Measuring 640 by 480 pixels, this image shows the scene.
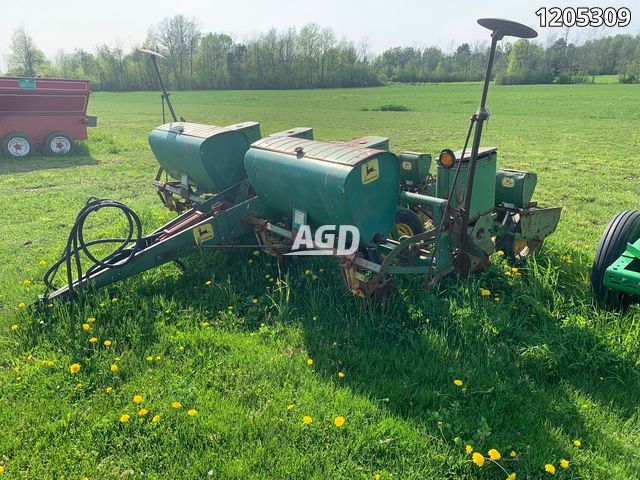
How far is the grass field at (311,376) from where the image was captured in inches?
106

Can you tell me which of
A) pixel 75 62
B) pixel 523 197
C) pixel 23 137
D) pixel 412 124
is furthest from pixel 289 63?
pixel 523 197

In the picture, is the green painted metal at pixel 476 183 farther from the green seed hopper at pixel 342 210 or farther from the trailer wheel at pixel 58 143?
the trailer wheel at pixel 58 143

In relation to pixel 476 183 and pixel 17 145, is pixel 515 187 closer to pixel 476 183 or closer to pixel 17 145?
pixel 476 183

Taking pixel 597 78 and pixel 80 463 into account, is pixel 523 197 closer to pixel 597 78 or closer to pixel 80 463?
pixel 80 463

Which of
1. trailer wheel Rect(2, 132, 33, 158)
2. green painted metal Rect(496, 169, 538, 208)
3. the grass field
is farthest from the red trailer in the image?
green painted metal Rect(496, 169, 538, 208)

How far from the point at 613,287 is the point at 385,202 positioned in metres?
1.84

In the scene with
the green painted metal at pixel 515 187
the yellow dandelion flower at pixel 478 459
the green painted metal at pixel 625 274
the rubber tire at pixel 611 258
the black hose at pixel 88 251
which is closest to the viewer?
the yellow dandelion flower at pixel 478 459

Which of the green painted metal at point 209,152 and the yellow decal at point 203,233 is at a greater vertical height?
the green painted metal at point 209,152

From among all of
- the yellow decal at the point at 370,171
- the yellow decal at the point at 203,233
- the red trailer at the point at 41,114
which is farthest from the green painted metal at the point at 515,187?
the red trailer at the point at 41,114

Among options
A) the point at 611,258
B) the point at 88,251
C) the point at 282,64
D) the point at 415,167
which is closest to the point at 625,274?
the point at 611,258

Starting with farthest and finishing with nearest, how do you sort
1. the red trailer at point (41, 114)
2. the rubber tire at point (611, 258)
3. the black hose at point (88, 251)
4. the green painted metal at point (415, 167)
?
the red trailer at point (41, 114) < the green painted metal at point (415, 167) < the rubber tire at point (611, 258) < the black hose at point (88, 251)

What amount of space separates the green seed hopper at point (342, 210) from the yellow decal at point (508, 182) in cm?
1

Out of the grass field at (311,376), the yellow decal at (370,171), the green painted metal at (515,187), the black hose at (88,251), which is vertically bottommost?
the grass field at (311,376)

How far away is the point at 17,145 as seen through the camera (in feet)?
42.1
